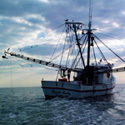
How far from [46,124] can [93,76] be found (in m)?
23.7

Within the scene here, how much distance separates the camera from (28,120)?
15.7m

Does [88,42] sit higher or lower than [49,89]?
higher

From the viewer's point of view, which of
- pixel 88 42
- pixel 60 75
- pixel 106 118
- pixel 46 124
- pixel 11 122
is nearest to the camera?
pixel 46 124

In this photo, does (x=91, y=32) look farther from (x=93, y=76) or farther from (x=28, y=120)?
(x=28, y=120)

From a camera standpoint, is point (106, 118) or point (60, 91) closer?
point (106, 118)

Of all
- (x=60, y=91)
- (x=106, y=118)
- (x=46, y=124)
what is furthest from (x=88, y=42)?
(x=46, y=124)

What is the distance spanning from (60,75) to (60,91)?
18.5 ft

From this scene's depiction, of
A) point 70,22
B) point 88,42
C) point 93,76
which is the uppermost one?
point 70,22

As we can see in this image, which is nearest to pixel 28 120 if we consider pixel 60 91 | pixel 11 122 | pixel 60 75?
pixel 11 122

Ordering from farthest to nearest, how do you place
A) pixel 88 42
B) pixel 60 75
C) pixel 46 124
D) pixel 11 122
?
1. pixel 88 42
2. pixel 60 75
3. pixel 11 122
4. pixel 46 124

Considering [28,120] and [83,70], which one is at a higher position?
[83,70]

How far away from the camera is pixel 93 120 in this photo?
15.5m

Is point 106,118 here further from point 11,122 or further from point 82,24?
point 82,24

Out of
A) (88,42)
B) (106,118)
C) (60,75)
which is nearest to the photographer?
(106,118)
